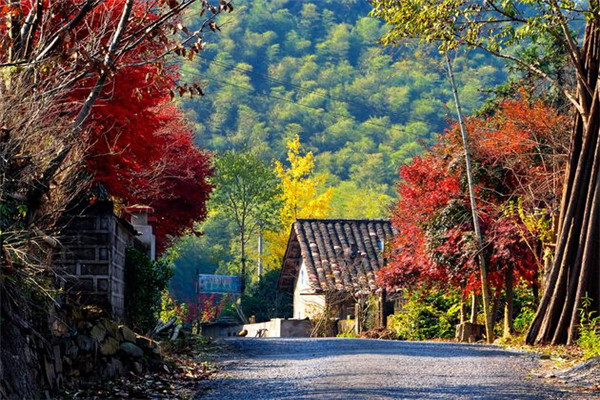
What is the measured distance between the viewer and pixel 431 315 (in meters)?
31.1

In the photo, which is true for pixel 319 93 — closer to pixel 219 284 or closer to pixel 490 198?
pixel 219 284

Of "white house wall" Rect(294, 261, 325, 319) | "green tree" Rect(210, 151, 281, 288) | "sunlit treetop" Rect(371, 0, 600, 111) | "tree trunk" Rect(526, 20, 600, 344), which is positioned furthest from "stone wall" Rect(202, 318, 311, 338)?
"sunlit treetop" Rect(371, 0, 600, 111)

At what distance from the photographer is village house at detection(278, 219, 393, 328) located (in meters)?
41.7

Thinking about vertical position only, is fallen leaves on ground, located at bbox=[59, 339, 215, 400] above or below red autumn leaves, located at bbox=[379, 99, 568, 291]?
below

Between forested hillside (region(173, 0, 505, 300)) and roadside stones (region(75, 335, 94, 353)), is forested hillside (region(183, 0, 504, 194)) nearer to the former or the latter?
forested hillside (region(173, 0, 505, 300))

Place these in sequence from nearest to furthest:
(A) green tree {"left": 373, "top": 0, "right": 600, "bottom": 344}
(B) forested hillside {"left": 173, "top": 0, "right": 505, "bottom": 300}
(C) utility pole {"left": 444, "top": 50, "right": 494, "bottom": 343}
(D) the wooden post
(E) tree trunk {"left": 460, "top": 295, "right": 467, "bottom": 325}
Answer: (A) green tree {"left": 373, "top": 0, "right": 600, "bottom": 344} → (C) utility pole {"left": 444, "top": 50, "right": 494, "bottom": 343} → (E) tree trunk {"left": 460, "top": 295, "right": 467, "bottom": 325} → (D) the wooden post → (B) forested hillside {"left": 173, "top": 0, "right": 505, "bottom": 300}

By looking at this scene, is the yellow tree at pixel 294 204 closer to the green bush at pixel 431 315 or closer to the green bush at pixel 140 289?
the green bush at pixel 431 315

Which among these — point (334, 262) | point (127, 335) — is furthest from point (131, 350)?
point (334, 262)

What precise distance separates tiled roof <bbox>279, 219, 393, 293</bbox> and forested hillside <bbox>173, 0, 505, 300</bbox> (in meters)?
41.5

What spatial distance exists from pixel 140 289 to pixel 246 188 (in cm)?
4202

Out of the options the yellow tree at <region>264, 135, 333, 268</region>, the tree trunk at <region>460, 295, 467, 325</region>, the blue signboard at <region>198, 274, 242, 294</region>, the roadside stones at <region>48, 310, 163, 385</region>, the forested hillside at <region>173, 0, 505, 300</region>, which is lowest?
the roadside stones at <region>48, 310, 163, 385</region>

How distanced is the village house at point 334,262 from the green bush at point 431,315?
6.36 meters

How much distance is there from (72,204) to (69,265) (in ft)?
4.20

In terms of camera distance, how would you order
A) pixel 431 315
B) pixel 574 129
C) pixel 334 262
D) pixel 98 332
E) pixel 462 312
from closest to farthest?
pixel 98 332 → pixel 574 129 → pixel 462 312 → pixel 431 315 → pixel 334 262
